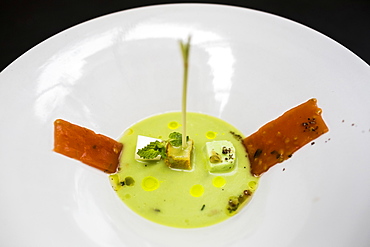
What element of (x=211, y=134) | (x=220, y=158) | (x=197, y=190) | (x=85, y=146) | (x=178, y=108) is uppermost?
(x=178, y=108)

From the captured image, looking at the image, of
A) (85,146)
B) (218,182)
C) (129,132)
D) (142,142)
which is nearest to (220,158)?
(218,182)

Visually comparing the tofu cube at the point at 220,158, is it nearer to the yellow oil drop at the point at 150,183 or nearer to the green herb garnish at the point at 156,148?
the green herb garnish at the point at 156,148

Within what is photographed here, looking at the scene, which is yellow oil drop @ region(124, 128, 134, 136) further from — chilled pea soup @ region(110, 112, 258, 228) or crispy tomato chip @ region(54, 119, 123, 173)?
crispy tomato chip @ region(54, 119, 123, 173)

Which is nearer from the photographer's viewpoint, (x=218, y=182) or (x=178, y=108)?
(x=218, y=182)

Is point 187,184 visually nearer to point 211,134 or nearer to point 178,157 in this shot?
point 178,157


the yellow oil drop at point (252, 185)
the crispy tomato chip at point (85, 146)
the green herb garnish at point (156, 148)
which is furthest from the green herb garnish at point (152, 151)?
the yellow oil drop at point (252, 185)

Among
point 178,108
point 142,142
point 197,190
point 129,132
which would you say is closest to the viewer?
point 197,190

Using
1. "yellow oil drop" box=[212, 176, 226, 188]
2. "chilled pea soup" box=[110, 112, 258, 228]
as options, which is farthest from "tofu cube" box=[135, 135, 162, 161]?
"yellow oil drop" box=[212, 176, 226, 188]
